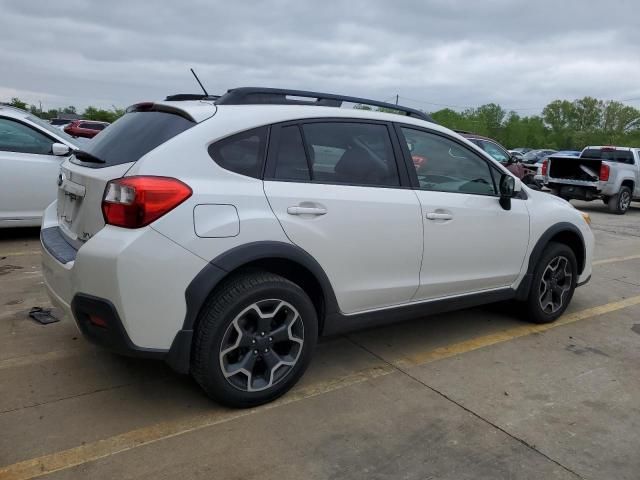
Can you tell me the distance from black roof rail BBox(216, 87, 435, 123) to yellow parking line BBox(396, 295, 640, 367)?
179cm

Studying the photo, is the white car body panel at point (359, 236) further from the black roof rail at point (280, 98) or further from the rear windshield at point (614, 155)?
the rear windshield at point (614, 155)

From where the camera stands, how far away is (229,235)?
9.35ft

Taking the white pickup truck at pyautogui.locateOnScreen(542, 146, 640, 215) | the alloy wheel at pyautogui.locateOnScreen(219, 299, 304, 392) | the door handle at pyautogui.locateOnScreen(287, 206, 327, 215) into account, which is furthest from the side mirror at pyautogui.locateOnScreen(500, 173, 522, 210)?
the white pickup truck at pyautogui.locateOnScreen(542, 146, 640, 215)

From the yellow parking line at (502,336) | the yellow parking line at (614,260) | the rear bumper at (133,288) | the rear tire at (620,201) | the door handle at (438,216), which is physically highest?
the door handle at (438,216)

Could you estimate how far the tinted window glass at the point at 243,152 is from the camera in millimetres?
2961

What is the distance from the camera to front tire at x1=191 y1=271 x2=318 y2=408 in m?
2.86

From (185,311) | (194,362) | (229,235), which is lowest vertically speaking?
(194,362)

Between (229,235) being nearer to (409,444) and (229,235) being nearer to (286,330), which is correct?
(286,330)

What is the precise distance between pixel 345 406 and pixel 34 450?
1.61 m

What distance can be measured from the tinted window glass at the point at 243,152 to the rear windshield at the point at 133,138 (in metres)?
0.21

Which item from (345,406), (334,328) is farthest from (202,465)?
(334,328)

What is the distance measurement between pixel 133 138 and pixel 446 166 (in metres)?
2.15

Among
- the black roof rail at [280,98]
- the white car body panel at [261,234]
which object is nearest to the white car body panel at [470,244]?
the white car body panel at [261,234]

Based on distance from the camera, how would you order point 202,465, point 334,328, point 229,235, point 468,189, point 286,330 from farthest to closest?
1. point 468,189
2. point 334,328
3. point 286,330
4. point 229,235
5. point 202,465
